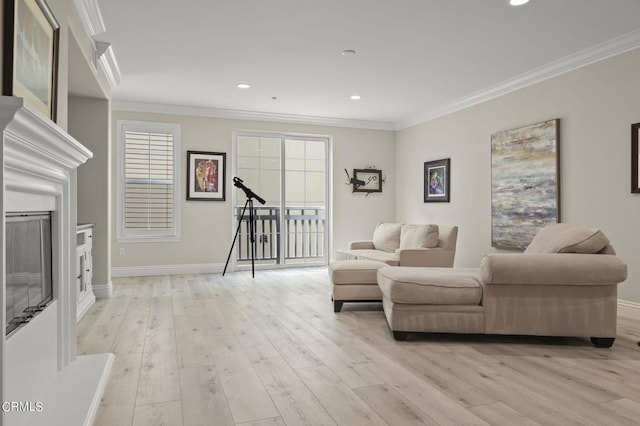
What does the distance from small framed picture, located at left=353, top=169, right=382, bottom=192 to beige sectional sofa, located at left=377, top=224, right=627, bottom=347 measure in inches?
167

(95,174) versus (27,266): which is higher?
(95,174)

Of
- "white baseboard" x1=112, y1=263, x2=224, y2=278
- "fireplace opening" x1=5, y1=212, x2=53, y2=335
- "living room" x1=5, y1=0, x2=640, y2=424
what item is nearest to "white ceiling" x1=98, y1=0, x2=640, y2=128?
"living room" x1=5, y1=0, x2=640, y2=424

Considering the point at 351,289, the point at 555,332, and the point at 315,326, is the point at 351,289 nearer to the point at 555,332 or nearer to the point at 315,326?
the point at 315,326

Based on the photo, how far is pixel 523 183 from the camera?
483cm

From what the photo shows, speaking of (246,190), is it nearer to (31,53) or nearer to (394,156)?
(394,156)

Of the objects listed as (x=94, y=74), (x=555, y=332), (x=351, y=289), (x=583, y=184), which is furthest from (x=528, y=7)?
(x=94, y=74)

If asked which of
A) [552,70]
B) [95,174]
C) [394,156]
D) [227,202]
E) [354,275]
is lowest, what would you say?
[354,275]

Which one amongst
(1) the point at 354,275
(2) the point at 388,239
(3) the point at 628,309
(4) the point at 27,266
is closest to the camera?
(4) the point at 27,266

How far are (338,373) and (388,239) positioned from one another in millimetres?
3536

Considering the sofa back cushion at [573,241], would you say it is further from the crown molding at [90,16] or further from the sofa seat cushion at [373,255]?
the crown molding at [90,16]

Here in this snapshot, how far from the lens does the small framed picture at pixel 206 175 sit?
631 centimetres

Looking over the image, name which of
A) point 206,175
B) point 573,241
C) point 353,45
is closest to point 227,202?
point 206,175

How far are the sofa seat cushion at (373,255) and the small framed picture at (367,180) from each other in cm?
159

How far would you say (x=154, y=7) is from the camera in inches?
128
